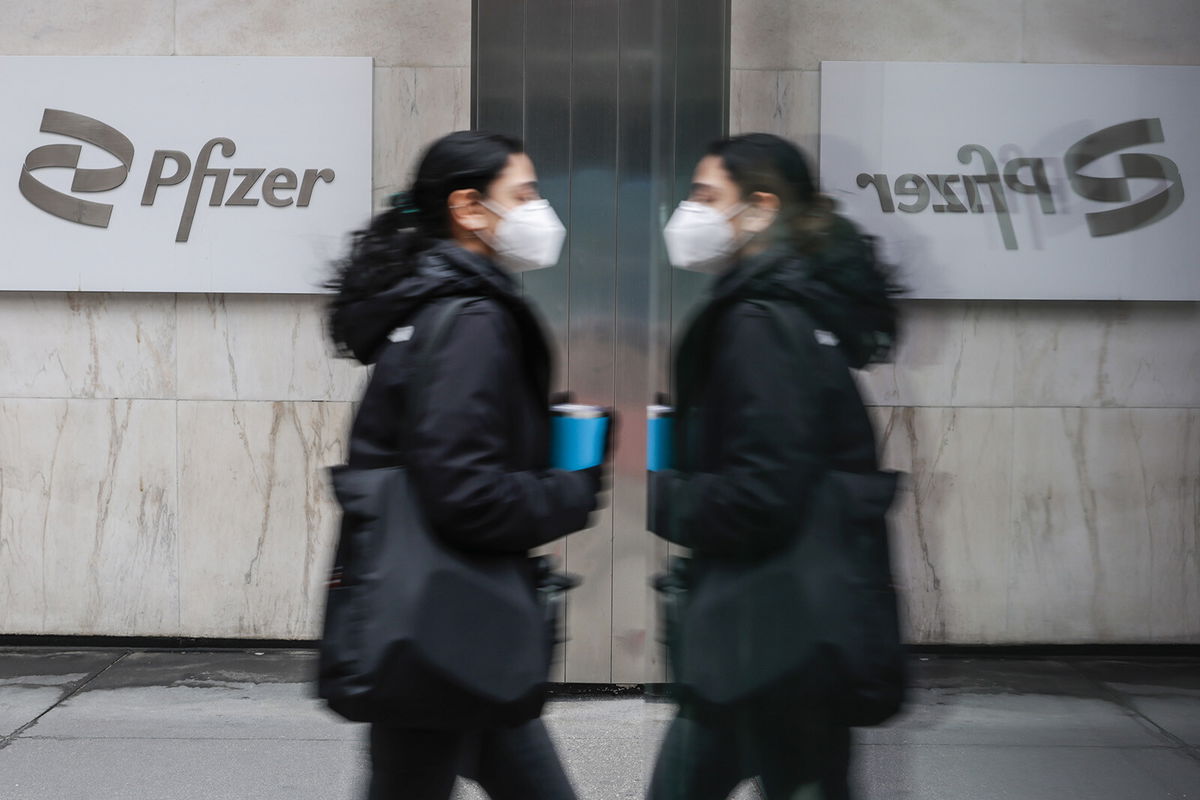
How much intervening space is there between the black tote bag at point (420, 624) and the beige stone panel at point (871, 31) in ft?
2.06

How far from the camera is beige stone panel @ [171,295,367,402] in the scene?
4.59m

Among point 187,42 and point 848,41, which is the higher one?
point 187,42

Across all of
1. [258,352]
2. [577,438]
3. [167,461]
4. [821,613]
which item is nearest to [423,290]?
[577,438]

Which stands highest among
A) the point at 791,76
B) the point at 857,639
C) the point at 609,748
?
the point at 791,76

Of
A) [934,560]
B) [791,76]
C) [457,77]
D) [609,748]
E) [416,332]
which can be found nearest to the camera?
[791,76]

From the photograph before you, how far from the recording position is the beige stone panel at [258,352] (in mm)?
4586

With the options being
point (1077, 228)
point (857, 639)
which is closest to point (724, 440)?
point (857, 639)

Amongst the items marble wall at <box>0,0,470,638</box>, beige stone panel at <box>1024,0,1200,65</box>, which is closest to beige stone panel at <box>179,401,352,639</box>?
marble wall at <box>0,0,470,638</box>

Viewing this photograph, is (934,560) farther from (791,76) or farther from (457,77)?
(457,77)

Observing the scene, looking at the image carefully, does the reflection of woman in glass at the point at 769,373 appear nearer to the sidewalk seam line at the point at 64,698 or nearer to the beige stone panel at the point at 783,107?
the beige stone panel at the point at 783,107

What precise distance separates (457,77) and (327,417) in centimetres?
137

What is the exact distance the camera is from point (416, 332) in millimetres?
1878

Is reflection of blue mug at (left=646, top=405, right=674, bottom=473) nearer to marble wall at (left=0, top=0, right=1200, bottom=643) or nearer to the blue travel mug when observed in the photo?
the blue travel mug

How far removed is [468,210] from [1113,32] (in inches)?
40.6
